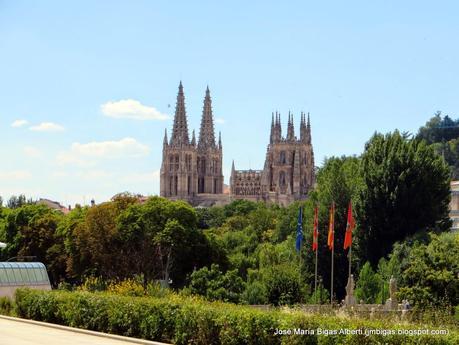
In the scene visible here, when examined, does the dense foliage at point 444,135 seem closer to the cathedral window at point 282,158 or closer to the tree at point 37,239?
the cathedral window at point 282,158

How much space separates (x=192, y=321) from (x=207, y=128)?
174311 millimetres

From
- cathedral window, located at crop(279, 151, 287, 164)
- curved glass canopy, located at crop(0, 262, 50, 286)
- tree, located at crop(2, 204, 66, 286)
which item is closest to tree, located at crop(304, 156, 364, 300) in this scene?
curved glass canopy, located at crop(0, 262, 50, 286)

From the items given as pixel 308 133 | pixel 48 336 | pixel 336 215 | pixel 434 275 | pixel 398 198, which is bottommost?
pixel 48 336

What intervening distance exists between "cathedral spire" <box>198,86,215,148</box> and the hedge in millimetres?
162605

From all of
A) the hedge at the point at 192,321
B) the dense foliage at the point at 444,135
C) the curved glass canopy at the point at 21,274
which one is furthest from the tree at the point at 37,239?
the dense foliage at the point at 444,135

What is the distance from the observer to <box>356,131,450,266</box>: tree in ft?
174

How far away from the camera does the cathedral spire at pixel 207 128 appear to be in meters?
193

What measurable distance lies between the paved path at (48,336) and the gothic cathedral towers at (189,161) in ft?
518

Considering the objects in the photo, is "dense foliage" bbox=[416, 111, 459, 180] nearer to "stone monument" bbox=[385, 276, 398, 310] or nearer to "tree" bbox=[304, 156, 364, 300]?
"tree" bbox=[304, 156, 364, 300]

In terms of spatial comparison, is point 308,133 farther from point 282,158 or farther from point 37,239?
point 37,239

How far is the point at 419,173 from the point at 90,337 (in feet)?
105

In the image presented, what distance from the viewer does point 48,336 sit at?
25578mm

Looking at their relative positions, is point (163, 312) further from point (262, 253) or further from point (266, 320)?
point (262, 253)

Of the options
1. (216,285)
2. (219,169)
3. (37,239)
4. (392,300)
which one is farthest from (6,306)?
(219,169)
